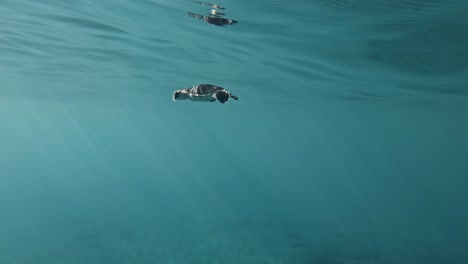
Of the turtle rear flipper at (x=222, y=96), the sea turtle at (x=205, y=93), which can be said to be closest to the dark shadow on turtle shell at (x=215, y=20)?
the sea turtle at (x=205, y=93)

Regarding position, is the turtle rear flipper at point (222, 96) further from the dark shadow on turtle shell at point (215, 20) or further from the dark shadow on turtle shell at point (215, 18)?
the dark shadow on turtle shell at point (215, 20)

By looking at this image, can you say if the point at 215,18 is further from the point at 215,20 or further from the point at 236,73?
the point at 236,73

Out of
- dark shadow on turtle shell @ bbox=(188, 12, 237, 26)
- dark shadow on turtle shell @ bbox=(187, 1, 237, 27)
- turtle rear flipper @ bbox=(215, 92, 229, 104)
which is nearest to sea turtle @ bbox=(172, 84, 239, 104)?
turtle rear flipper @ bbox=(215, 92, 229, 104)

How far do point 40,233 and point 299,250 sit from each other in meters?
17.2

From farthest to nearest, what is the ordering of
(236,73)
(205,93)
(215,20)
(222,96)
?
(236,73), (215,20), (205,93), (222,96)

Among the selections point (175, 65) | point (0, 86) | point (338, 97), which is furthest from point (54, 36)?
point (338, 97)

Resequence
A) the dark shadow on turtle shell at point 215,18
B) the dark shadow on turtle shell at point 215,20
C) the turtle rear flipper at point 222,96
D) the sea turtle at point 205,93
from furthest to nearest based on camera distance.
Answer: the dark shadow on turtle shell at point 215,20 → the dark shadow on turtle shell at point 215,18 → the sea turtle at point 205,93 → the turtle rear flipper at point 222,96

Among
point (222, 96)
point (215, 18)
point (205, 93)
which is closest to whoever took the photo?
point (222, 96)

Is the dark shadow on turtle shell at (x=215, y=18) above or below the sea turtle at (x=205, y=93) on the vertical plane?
above

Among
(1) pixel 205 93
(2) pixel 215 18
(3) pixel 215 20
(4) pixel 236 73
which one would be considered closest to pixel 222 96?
(1) pixel 205 93

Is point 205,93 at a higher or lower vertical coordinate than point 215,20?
lower

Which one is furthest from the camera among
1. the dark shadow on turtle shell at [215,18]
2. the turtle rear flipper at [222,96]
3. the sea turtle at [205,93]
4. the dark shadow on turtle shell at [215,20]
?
the dark shadow on turtle shell at [215,20]

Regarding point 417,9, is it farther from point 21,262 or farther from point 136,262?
point 21,262

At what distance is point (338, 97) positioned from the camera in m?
36.2
